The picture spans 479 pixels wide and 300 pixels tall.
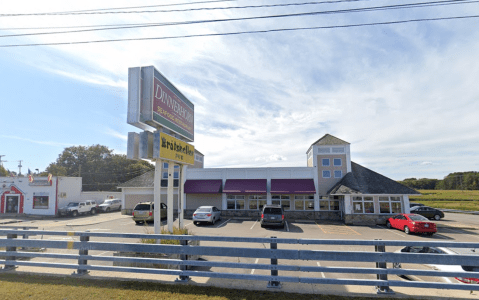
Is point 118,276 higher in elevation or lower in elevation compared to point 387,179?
lower

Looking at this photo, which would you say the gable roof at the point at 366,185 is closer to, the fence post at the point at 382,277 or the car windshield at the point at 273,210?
the car windshield at the point at 273,210

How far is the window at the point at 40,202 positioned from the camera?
32.1 meters

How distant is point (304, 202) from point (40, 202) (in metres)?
32.4

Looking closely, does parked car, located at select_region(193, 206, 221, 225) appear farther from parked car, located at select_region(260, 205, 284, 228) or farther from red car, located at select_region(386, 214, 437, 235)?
red car, located at select_region(386, 214, 437, 235)

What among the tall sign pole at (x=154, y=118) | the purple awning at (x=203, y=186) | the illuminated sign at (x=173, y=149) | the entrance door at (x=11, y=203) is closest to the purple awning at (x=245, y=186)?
the purple awning at (x=203, y=186)

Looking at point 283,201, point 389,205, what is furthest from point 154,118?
point 389,205

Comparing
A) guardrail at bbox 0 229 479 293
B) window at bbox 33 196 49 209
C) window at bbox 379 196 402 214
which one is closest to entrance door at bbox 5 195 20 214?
window at bbox 33 196 49 209

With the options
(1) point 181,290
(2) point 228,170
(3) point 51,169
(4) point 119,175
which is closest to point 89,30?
(1) point 181,290

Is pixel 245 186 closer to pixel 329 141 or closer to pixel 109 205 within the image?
pixel 329 141

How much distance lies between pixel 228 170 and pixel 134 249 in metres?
22.9

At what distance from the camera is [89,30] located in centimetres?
911

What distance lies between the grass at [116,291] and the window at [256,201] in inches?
885

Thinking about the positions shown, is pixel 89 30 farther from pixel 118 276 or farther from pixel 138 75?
pixel 118 276

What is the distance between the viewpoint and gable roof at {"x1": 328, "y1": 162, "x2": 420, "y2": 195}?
2322cm
